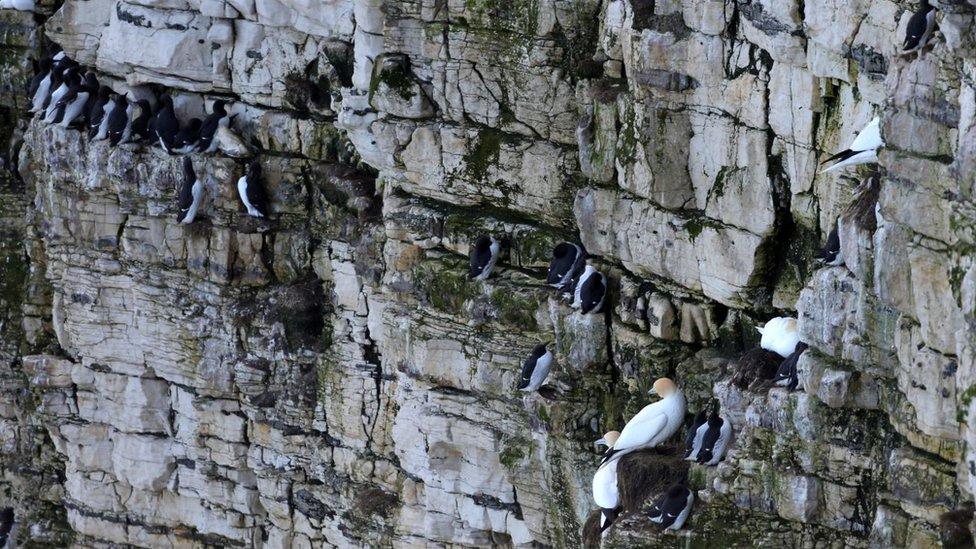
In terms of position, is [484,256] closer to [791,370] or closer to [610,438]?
[610,438]

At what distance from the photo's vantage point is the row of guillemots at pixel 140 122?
26391 mm

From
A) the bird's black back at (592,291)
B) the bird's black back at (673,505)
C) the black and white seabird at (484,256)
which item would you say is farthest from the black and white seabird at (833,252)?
the black and white seabird at (484,256)

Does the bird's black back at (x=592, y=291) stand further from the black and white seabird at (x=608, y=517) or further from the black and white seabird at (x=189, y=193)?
the black and white seabird at (x=189, y=193)

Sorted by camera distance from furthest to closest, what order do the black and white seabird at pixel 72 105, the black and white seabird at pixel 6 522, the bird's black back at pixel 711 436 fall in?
the black and white seabird at pixel 6 522
the black and white seabird at pixel 72 105
the bird's black back at pixel 711 436

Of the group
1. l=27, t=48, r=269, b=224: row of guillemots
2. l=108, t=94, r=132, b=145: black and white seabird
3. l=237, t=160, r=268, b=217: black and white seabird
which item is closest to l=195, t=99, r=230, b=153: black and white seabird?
l=27, t=48, r=269, b=224: row of guillemots

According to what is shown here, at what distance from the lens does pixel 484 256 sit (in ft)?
72.1

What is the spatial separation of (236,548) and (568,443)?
351 inches

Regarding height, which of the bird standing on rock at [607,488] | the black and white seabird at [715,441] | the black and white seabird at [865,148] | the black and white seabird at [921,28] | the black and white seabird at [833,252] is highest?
the black and white seabird at [921,28]

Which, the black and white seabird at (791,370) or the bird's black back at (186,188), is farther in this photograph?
the bird's black back at (186,188)

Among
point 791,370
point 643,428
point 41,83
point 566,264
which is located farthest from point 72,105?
point 791,370

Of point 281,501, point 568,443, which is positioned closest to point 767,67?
point 568,443

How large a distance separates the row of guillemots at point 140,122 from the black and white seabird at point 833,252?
469 inches

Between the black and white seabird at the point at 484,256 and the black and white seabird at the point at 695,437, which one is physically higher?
the black and white seabird at the point at 484,256

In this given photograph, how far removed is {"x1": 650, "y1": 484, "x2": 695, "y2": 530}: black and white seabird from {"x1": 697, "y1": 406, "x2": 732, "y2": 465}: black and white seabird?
363 millimetres
